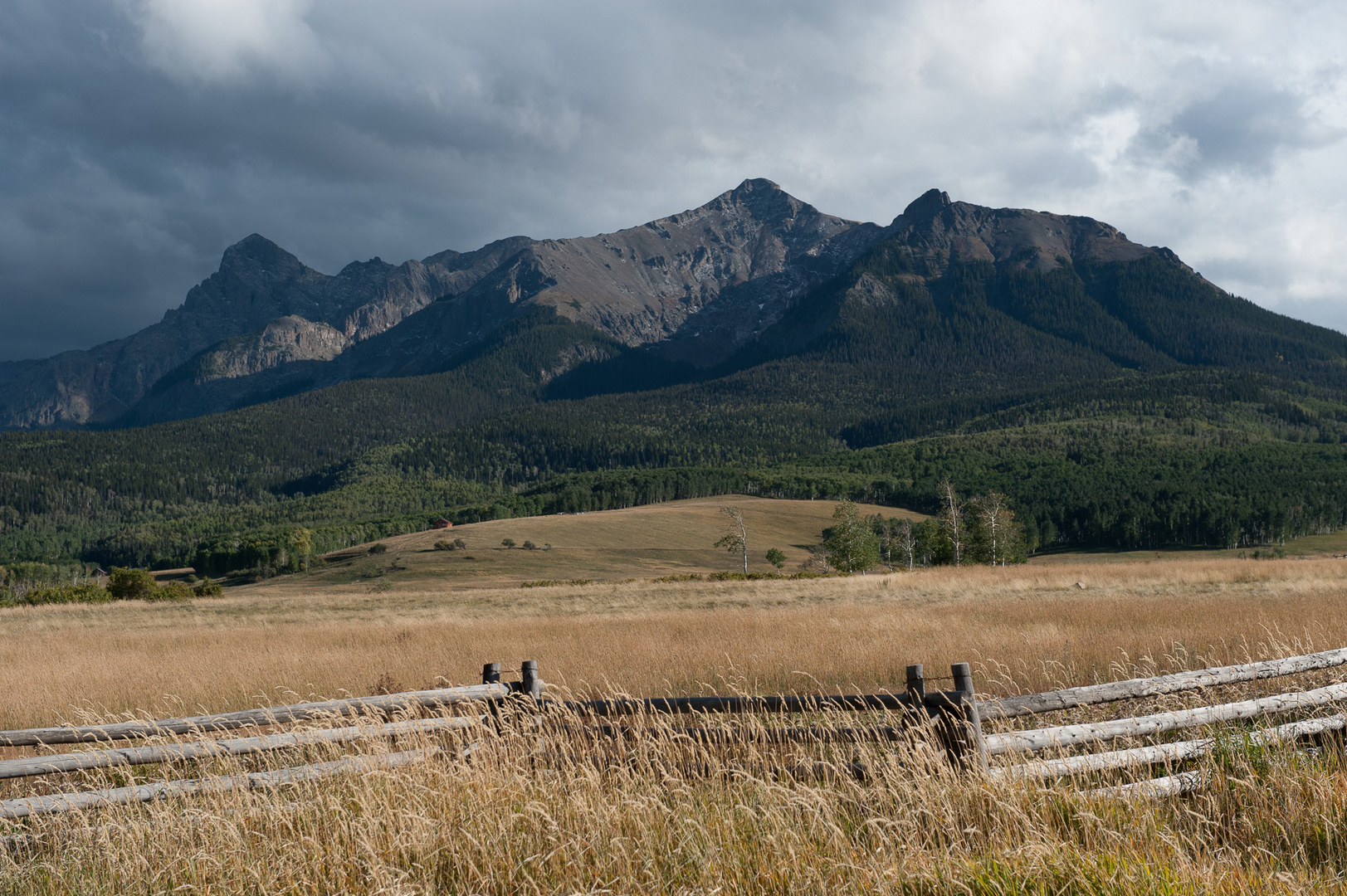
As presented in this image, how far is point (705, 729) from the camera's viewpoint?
7.28 m

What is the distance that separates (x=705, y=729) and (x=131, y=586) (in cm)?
6355

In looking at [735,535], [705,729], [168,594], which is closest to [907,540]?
[735,535]

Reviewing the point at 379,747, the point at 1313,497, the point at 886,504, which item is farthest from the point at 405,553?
the point at 1313,497

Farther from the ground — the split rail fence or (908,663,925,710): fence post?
(908,663,925,710): fence post

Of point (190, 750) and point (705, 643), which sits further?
point (705, 643)

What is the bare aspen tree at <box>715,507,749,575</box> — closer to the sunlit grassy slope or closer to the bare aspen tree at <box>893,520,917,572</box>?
the sunlit grassy slope

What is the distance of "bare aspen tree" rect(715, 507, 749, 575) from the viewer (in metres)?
93.3

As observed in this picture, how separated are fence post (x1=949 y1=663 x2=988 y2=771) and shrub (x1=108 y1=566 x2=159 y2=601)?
211ft

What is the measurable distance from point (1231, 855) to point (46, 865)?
7.53 meters

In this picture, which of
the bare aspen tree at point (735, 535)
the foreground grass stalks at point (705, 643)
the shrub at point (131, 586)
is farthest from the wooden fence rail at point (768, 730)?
the bare aspen tree at point (735, 535)

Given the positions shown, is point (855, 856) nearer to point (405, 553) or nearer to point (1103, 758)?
point (1103, 758)

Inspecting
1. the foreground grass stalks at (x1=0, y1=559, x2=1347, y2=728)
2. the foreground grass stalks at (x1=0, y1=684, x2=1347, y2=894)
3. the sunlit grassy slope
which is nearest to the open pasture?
the foreground grass stalks at (x1=0, y1=684, x2=1347, y2=894)

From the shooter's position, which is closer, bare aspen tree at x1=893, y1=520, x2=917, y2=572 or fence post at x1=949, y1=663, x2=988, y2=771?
fence post at x1=949, y1=663, x2=988, y2=771

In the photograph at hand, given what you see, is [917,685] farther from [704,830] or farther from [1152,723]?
[704,830]
